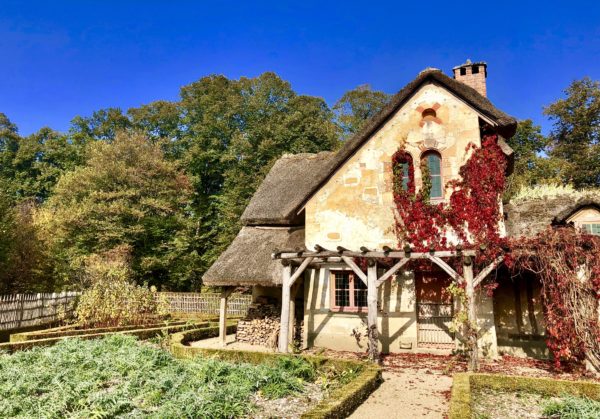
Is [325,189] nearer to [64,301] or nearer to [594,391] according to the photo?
[594,391]

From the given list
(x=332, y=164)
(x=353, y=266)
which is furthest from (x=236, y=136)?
(x=353, y=266)

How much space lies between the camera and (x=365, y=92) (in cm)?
4172

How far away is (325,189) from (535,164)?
29150 mm

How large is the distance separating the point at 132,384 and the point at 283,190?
35.0 feet

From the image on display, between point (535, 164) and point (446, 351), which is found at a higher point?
point (535, 164)

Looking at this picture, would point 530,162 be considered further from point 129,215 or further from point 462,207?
point 129,215

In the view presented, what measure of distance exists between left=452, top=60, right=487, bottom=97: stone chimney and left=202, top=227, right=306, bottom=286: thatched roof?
838 centimetres

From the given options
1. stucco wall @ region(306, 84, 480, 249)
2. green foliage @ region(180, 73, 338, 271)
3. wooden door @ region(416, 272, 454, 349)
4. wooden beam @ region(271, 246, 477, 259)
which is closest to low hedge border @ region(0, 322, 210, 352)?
wooden beam @ region(271, 246, 477, 259)

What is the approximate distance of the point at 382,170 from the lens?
13180 mm

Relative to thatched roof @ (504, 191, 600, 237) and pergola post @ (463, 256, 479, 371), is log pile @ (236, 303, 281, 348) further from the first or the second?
thatched roof @ (504, 191, 600, 237)

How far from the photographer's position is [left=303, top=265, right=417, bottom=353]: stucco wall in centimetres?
1255

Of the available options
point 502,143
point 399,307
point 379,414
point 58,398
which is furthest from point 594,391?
point 58,398

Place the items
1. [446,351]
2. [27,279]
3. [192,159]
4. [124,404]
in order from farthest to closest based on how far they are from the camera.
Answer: [192,159] → [27,279] → [446,351] → [124,404]

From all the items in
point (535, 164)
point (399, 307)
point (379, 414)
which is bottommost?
point (379, 414)
